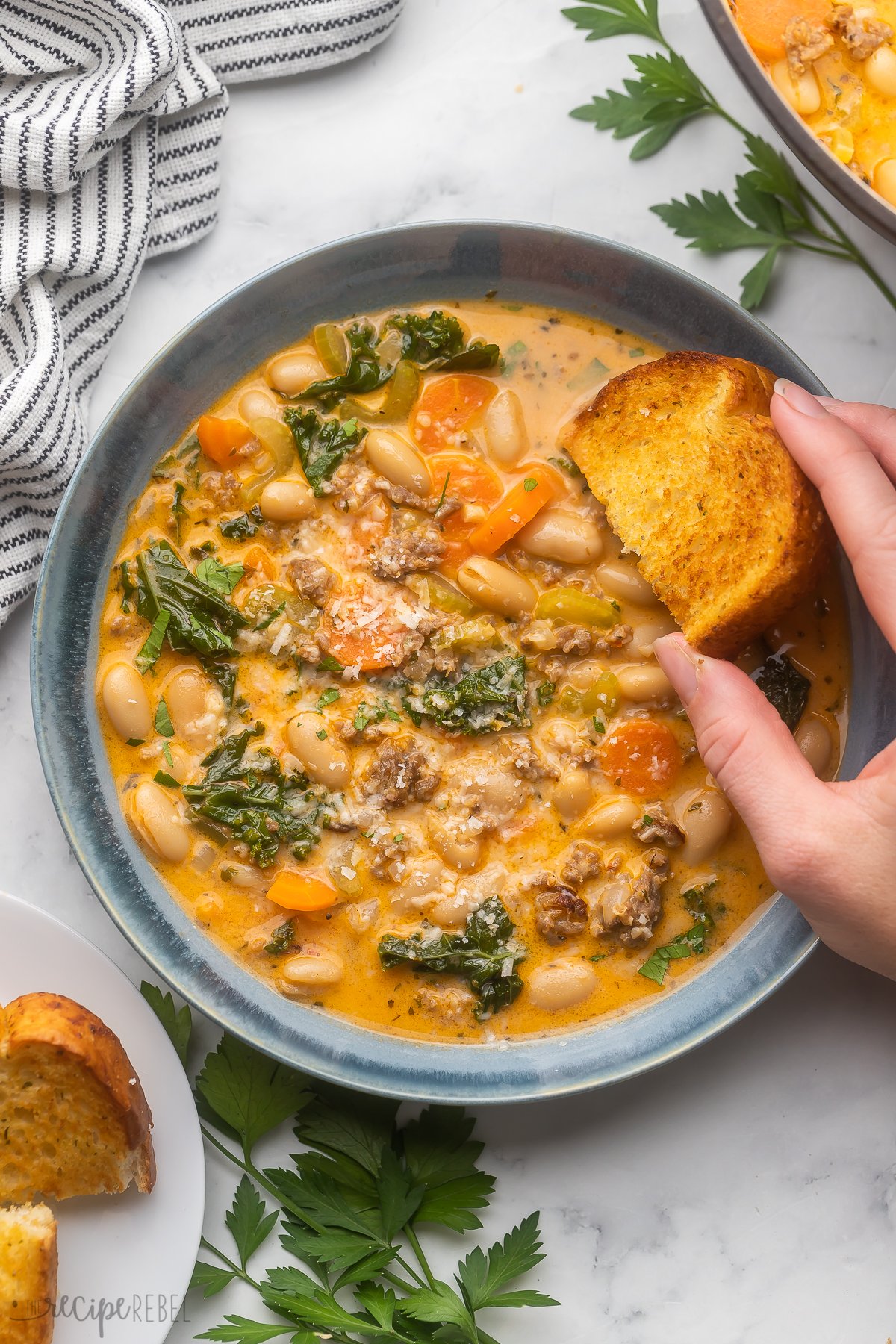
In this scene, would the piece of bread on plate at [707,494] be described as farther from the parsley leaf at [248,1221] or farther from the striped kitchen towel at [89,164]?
the parsley leaf at [248,1221]

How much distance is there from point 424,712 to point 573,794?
0.45 metres

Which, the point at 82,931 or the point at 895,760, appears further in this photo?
the point at 82,931

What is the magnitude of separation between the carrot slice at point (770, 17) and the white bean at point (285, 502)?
5.18 ft

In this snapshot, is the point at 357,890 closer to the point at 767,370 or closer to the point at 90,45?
the point at 767,370

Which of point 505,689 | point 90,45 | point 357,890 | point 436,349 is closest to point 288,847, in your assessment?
point 357,890

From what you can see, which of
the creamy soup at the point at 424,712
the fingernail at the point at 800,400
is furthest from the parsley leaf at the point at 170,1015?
the fingernail at the point at 800,400

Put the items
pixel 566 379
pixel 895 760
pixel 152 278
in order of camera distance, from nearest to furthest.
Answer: pixel 895 760 → pixel 566 379 → pixel 152 278

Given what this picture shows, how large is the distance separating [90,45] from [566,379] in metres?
1.66

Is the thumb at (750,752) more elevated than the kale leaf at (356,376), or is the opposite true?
the kale leaf at (356,376)

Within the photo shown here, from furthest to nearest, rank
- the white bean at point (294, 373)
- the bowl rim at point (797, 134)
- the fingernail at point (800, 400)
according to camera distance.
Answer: the white bean at point (294, 373) < the fingernail at point (800, 400) < the bowl rim at point (797, 134)

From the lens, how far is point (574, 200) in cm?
324

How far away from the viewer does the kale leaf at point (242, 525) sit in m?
2.99

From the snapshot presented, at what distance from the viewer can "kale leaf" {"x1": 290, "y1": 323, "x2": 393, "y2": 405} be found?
3020 millimetres

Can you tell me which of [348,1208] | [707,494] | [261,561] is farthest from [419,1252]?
[707,494]
